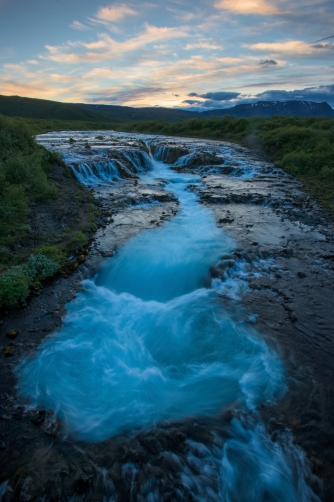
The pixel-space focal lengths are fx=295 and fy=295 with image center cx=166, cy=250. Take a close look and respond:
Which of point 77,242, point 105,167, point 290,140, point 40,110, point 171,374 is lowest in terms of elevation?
point 171,374

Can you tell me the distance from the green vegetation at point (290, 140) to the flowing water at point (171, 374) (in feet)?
38.0

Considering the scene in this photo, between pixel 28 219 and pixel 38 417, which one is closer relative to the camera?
pixel 38 417

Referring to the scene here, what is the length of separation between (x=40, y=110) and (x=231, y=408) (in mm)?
143580

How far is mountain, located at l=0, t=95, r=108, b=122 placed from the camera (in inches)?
4646

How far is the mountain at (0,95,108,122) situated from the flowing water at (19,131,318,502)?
12969 centimetres

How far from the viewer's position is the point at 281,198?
1728cm

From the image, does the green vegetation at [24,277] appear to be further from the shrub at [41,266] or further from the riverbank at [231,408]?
the riverbank at [231,408]

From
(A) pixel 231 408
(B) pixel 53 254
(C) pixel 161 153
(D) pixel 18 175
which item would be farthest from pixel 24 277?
(C) pixel 161 153

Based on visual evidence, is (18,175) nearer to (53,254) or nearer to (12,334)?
(53,254)

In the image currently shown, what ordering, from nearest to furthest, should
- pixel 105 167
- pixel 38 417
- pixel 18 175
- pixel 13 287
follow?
pixel 38 417 < pixel 13 287 < pixel 18 175 < pixel 105 167

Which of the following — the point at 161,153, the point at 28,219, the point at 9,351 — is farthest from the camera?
the point at 161,153

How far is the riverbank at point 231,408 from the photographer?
15.4 feet

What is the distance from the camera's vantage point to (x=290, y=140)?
1158 inches

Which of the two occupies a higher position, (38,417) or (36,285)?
(36,285)
